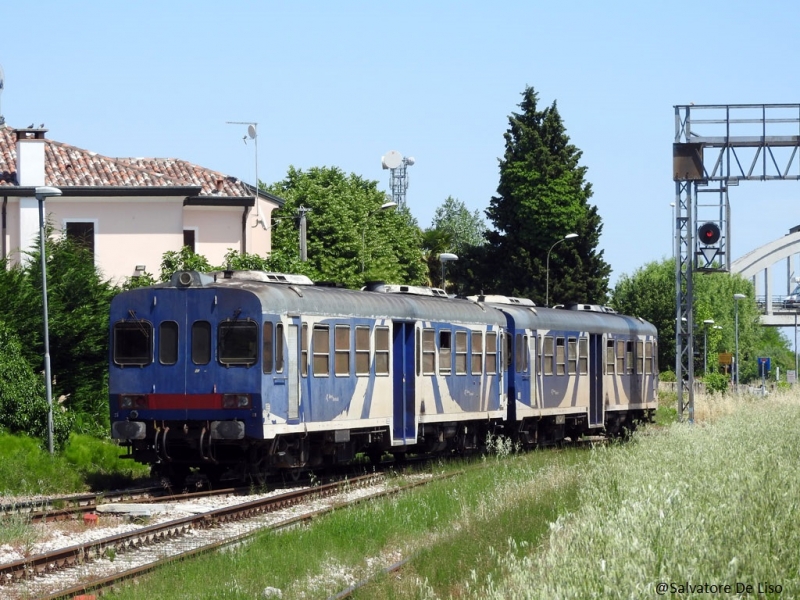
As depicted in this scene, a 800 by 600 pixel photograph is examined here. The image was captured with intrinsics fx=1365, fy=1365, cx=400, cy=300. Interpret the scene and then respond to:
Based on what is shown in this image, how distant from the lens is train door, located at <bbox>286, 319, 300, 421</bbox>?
770 inches

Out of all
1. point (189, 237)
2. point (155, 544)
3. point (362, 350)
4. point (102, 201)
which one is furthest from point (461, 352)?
point (189, 237)

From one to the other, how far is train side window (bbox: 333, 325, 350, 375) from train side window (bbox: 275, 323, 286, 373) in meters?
1.65

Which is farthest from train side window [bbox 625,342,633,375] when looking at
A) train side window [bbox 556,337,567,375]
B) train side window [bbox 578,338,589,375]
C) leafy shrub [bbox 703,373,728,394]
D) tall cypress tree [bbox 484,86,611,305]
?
tall cypress tree [bbox 484,86,611,305]

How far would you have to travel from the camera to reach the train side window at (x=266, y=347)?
19094 mm

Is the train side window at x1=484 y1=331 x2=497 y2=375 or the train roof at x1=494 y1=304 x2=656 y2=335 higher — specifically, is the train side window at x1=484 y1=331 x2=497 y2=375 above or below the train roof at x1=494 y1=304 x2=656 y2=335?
below

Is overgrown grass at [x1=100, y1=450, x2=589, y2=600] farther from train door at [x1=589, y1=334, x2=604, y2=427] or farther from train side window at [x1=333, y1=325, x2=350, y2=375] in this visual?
train door at [x1=589, y1=334, x2=604, y2=427]

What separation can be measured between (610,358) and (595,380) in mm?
923

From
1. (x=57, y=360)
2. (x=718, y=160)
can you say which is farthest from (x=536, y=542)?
(x=718, y=160)

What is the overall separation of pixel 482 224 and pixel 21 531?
115 m

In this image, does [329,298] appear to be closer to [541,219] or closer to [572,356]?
[572,356]

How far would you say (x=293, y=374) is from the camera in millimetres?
19656

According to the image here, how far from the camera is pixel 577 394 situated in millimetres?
30797

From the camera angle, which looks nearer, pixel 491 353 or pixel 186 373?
pixel 186 373

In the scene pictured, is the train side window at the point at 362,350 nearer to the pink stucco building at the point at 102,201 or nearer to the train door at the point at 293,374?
the train door at the point at 293,374
